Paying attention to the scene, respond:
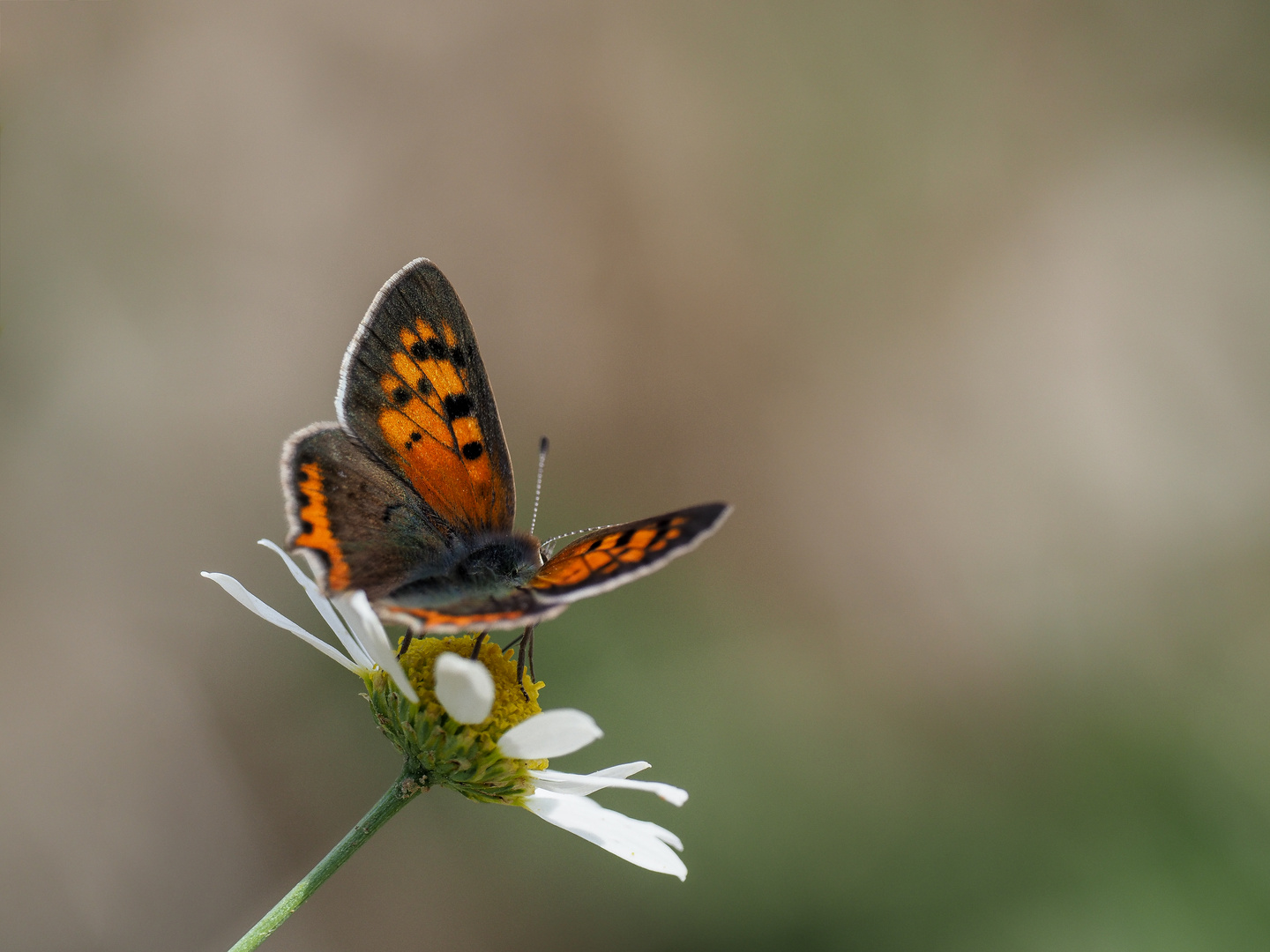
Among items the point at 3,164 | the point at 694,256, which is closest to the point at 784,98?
the point at 694,256

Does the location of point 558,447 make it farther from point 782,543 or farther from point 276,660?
point 276,660

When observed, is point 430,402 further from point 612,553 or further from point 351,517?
point 612,553

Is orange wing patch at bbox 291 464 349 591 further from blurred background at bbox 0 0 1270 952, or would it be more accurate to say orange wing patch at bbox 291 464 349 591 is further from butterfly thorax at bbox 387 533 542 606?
blurred background at bbox 0 0 1270 952

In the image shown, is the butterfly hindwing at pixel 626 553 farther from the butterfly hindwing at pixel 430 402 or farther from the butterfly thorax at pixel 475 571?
the butterfly hindwing at pixel 430 402

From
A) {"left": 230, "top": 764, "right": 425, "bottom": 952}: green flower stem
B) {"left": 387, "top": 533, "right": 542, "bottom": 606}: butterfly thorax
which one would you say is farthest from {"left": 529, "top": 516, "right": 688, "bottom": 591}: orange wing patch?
{"left": 230, "top": 764, "right": 425, "bottom": 952}: green flower stem

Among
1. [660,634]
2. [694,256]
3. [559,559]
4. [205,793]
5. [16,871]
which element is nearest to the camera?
[559,559]

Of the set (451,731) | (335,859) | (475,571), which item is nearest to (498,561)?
(475,571)
